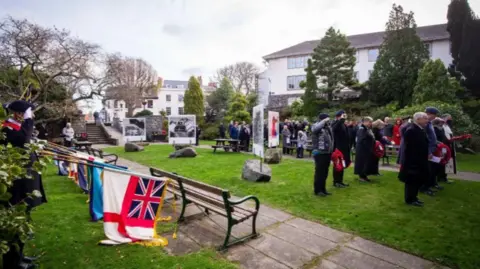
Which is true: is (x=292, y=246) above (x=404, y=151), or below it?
below

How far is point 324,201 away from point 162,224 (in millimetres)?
3540

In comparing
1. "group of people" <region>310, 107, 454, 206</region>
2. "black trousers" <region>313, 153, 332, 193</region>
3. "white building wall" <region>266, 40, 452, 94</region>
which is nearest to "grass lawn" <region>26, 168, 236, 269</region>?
"black trousers" <region>313, 153, 332, 193</region>

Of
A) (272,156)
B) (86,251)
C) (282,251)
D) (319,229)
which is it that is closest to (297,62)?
(272,156)

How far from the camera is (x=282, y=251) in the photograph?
4117 mm

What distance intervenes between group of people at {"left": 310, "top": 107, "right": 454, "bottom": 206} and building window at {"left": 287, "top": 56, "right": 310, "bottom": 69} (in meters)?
31.6

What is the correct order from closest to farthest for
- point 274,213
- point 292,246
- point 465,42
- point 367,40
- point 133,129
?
Answer: point 292,246 < point 274,213 < point 133,129 < point 465,42 < point 367,40

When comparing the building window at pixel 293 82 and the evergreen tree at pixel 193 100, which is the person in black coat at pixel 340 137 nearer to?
the evergreen tree at pixel 193 100

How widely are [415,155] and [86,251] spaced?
20.3 ft

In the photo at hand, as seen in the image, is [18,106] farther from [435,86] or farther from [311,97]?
[311,97]

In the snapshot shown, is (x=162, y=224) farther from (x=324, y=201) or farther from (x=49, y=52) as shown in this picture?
(x=49, y=52)

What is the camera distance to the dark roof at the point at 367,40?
3281cm

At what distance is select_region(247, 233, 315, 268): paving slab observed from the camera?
3830 millimetres

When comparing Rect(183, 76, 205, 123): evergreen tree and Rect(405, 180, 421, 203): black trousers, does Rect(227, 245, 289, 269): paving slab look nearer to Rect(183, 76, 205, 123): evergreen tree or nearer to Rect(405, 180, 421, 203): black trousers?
Rect(405, 180, 421, 203): black trousers

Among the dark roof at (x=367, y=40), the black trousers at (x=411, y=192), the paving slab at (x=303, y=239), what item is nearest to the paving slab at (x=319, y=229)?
the paving slab at (x=303, y=239)
